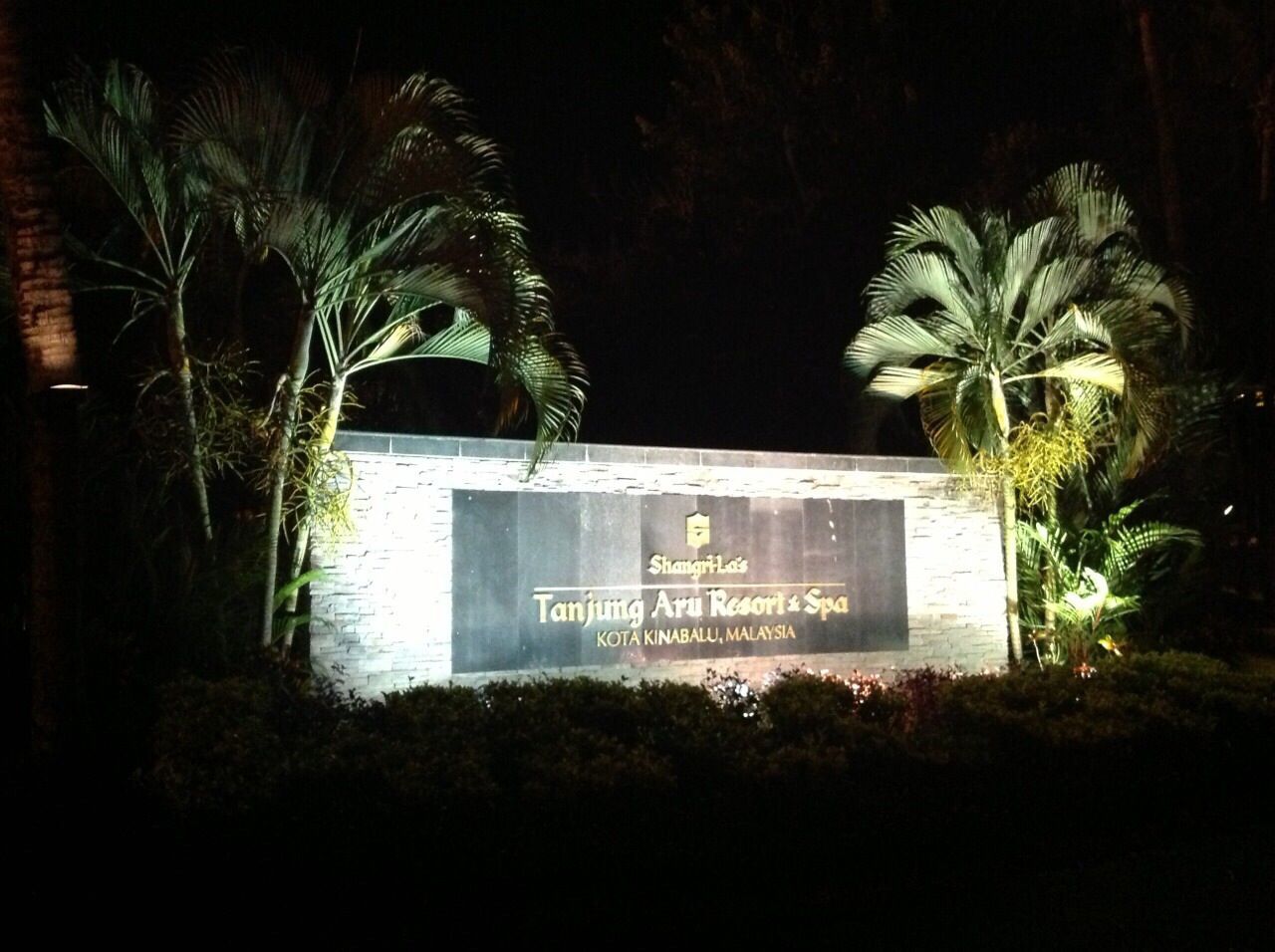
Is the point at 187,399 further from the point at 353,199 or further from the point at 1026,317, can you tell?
the point at 1026,317

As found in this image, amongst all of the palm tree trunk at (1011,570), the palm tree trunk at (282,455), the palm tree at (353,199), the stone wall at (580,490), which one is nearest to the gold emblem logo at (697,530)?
the stone wall at (580,490)

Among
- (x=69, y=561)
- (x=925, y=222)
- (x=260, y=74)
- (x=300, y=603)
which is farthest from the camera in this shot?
(x=925, y=222)

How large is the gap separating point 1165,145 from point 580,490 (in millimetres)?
10412

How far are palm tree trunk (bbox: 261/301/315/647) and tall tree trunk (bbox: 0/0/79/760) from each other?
1.80 metres

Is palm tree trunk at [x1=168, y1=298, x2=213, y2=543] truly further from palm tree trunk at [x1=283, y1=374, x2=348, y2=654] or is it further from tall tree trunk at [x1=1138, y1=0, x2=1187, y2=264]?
tall tree trunk at [x1=1138, y1=0, x2=1187, y2=264]

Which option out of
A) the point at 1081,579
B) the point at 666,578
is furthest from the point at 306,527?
the point at 1081,579

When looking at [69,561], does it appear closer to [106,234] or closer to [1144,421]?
[106,234]

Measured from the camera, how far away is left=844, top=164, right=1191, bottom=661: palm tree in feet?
43.5

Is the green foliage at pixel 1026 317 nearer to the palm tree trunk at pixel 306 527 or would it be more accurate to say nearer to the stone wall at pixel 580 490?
the stone wall at pixel 580 490

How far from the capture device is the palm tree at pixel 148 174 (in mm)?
8852

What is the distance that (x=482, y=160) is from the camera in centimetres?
970

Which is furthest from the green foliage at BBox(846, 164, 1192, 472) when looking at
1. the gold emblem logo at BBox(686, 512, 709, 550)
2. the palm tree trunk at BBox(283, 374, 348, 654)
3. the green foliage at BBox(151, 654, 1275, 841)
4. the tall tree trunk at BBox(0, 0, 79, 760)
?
the tall tree trunk at BBox(0, 0, 79, 760)

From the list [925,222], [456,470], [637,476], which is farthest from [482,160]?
[925,222]

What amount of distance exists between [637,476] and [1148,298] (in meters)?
5.79
